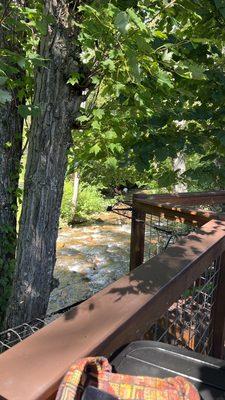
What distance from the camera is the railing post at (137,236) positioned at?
10.3ft

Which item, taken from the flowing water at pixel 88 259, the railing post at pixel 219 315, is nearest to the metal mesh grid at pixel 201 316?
the railing post at pixel 219 315

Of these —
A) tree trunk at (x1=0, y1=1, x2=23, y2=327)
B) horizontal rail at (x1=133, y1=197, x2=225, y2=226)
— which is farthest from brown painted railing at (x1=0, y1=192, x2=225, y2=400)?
tree trunk at (x1=0, y1=1, x2=23, y2=327)

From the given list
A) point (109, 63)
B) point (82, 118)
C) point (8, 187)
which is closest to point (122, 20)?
point (109, 63)

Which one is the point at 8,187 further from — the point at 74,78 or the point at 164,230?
the point at 164,230

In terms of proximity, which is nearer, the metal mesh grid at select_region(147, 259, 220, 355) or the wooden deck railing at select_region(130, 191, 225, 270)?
the metal mesh grid at select_region(147, 259, 220, 355)

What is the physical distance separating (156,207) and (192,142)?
0.61 m

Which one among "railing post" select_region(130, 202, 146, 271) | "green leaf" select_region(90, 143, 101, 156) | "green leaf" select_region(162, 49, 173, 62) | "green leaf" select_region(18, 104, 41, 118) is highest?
"green leaf" select_region(162, 49, 173, 62)

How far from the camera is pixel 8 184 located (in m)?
4.05

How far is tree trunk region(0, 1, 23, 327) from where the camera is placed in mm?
3828

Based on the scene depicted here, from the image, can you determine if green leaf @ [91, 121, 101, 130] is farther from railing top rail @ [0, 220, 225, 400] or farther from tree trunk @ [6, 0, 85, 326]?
railing top rail @ [0, 220, 225, 400]

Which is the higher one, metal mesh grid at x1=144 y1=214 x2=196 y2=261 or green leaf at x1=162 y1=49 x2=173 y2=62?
green leaf at x1=162 y1=49 x2=173 y2=62

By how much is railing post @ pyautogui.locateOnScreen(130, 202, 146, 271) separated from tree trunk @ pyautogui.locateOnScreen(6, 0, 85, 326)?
0.69 metres

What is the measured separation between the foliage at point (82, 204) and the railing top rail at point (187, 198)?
7.61 metres

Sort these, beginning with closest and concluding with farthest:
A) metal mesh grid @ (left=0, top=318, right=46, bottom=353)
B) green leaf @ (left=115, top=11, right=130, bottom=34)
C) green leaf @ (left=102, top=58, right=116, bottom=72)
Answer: green leaf @ (left=115, top=11, right=130, bottom=34) < green leaf @ (left=102, top=58, right=116, bottom=72) < metal mesh grid @ (left=0, top=318, right=46, bottom=353)
